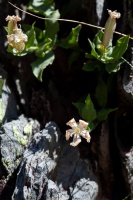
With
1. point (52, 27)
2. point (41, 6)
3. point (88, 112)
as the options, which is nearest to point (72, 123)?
point (88, 112)

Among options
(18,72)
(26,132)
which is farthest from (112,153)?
(18,72)

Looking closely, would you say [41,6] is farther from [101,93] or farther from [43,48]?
[101,93]

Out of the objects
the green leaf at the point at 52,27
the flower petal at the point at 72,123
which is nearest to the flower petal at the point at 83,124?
the flower petal at the point at 72,123

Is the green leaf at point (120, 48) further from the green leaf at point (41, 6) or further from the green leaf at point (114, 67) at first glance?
the green leaf at point (41, 6)

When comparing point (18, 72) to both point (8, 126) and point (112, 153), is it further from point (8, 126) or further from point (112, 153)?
point (112, 153)

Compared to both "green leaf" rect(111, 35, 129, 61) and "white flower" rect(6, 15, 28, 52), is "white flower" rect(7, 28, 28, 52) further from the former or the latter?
"green leaf" rect(111, 35, 129, 61)
